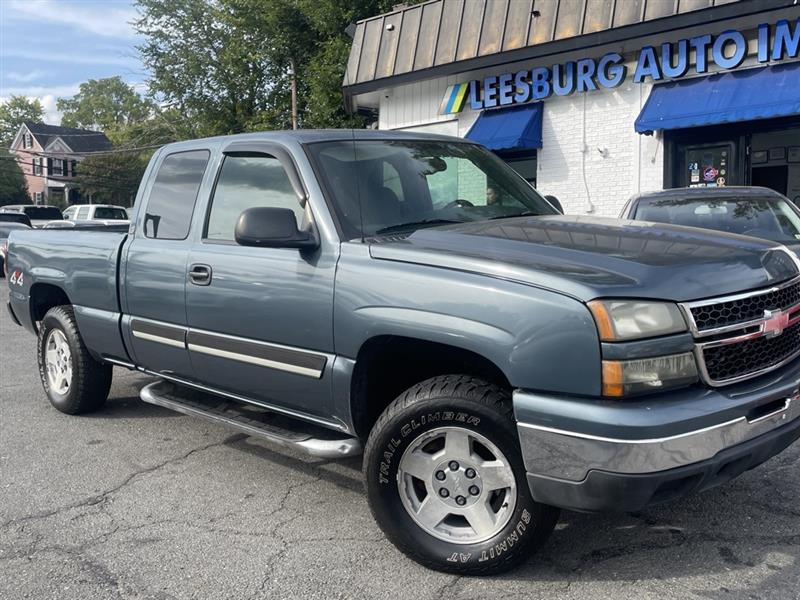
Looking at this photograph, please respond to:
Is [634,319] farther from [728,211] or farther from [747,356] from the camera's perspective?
[728,211]

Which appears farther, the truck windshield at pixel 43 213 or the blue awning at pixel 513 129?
the truck windshield at pixel 43 213

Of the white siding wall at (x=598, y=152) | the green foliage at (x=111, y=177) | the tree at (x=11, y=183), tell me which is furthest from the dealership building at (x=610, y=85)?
the tree at (x=11, y=183)

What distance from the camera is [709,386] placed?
274 cm

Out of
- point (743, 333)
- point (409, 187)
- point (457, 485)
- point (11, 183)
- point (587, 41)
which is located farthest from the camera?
point (11, 183)

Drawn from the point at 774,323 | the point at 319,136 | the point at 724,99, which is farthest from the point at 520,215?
the point at 724,99

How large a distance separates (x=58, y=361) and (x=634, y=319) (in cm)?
464

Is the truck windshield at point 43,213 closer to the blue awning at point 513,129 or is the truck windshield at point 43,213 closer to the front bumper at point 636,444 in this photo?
the blue awning at point 513,129

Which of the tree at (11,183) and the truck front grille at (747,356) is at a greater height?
the tree at (11,183)

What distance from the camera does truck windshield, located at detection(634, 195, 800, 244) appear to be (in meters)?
6.65

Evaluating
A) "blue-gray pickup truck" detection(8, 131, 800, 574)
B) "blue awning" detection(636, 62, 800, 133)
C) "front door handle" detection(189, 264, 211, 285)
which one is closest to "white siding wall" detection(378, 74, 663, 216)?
"blue awning" detection(636, 62, 800, 133)

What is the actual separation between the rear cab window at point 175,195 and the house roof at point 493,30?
886cm

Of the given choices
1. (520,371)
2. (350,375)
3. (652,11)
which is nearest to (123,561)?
(350,375)

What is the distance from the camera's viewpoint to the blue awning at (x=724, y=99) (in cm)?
1036

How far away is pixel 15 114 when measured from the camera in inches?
3268
